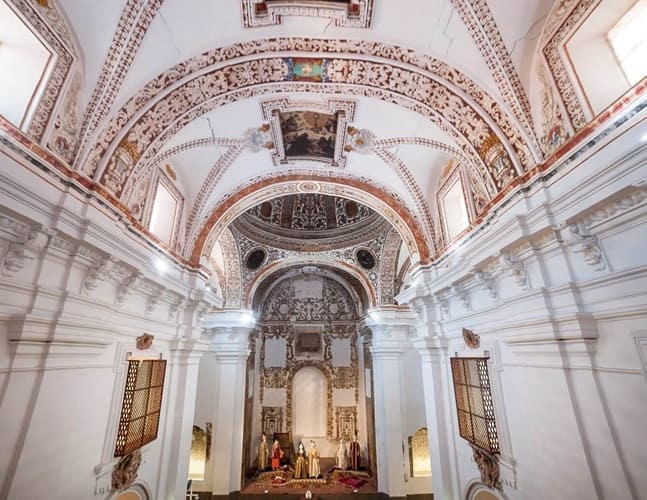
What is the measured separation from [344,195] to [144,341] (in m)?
4.91

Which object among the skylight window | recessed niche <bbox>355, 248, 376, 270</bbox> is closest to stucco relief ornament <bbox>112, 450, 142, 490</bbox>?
the skylight window

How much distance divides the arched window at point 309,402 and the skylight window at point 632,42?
575 inches

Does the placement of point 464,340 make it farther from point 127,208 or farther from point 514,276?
point 127,208

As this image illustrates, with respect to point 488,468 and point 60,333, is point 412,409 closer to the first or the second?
point 488,468

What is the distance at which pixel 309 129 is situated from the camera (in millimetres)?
6012

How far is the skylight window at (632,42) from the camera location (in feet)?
9.16

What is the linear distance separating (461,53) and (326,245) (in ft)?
28.7

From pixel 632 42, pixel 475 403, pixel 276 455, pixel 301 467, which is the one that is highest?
pixel 632 42

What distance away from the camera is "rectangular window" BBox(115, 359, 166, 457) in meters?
4.51

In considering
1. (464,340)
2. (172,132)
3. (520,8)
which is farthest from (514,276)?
(172,132)

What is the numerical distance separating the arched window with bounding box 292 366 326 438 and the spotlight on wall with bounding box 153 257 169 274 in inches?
432

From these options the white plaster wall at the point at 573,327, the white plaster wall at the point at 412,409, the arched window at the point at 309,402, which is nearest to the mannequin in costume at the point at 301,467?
the arched window at the point at 309,402

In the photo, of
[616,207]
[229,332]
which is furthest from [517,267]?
[229,332]

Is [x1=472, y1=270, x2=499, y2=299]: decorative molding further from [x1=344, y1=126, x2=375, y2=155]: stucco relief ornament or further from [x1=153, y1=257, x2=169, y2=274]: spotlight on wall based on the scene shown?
[x1=153, y1=257, x2=169, y2=274]: spotlight on wall
